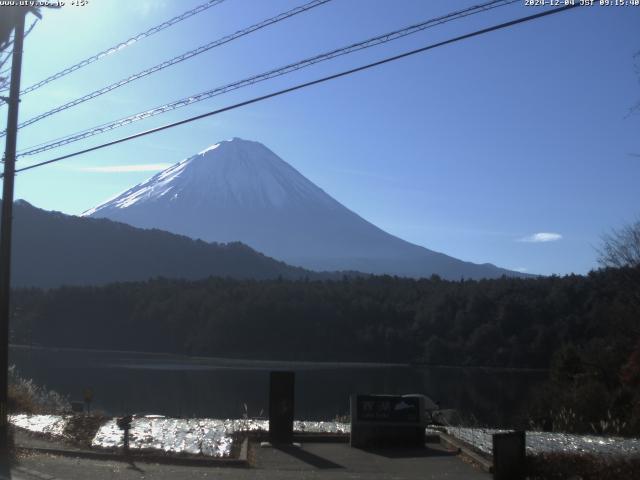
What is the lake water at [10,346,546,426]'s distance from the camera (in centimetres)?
3422

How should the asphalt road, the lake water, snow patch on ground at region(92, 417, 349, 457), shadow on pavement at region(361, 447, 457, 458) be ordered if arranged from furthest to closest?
1. the lake water
2. snow patch on ground at region(92, 417, 349, 457)
3. shadow on pavement at region(361, 447, 457, 458)
4. the asphalt road

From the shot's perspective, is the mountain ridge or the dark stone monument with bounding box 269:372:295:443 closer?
the dark stone monument with bounding box 269:372:295:443

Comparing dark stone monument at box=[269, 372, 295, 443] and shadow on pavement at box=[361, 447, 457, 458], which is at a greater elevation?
dark stone monument at box=[269, 372, 295, 443]

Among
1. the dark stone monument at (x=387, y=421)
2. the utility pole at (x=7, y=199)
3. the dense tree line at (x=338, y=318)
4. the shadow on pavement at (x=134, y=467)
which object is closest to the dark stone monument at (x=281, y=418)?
the dark stone monument at (x=387, y=421)

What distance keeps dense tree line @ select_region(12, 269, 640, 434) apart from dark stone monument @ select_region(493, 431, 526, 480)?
44.3m

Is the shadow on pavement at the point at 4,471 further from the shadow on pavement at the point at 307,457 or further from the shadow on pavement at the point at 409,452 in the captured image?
the shadow on pavement at the point at 409,452

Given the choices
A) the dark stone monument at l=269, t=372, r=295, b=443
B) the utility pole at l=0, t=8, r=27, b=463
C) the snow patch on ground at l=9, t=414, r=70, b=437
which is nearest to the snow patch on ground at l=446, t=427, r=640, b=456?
the dark stone monument at l=269, t=372, r=295, b=443

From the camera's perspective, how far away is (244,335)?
77938 millimetres

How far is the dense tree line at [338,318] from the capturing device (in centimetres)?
6325

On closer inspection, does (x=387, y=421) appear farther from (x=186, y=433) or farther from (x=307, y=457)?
(x=186, y=433)

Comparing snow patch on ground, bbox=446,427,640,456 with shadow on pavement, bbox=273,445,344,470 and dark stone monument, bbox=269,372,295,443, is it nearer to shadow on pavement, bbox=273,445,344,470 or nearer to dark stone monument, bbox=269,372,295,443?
shadow on pavement, bbox=273,445,344,470

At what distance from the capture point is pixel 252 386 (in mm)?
45000

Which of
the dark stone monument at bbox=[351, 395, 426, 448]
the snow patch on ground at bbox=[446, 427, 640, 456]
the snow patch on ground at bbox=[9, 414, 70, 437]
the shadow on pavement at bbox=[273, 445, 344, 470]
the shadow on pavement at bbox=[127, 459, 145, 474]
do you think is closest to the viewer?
the shadow on pavement at bbox=[127, 459, 145, 474]

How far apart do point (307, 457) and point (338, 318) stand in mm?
66004
